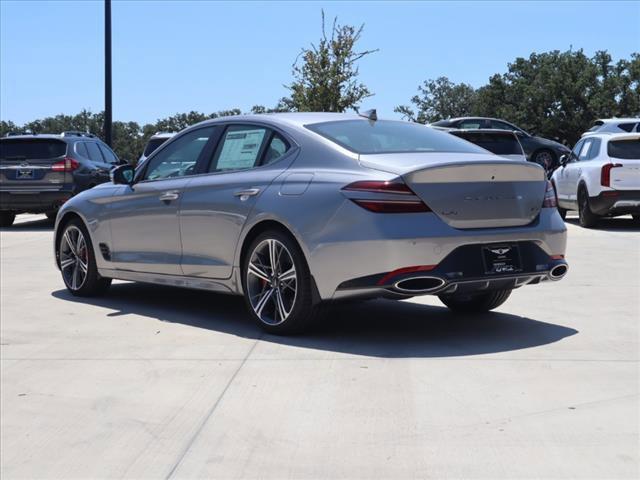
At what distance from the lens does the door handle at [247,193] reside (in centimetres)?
672

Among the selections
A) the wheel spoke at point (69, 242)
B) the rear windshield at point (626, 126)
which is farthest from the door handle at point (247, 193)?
the rear windshield at point (626, 126)

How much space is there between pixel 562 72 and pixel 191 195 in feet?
285

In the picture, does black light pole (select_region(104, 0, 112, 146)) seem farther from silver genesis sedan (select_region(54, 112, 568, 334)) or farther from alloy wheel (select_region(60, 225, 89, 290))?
silver genesis sedan (select_region(54, 112, 568, 334))

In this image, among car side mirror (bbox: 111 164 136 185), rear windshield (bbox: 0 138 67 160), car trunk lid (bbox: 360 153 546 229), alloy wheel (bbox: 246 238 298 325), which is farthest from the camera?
rear windshield (bbox: 0 138 67 160)

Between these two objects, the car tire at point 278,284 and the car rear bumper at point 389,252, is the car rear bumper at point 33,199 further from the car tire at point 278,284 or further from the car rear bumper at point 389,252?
the car rear bumper at point 389,252

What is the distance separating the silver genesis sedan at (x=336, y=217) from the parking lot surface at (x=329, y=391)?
15.5 inches

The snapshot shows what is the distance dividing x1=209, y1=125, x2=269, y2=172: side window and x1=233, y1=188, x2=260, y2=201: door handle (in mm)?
Result: 275

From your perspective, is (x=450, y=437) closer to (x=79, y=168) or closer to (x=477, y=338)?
(x=477, y=338)

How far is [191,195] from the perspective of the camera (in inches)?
290

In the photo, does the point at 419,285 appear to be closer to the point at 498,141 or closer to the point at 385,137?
the point at 385,137

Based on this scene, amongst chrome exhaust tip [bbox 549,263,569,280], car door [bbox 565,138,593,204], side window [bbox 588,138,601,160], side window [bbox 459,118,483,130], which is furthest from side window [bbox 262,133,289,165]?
side window [bbox 459,118,483,130]

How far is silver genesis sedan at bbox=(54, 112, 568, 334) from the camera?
5.99 metres

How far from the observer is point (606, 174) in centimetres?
1569

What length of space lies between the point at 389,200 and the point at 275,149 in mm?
1267
